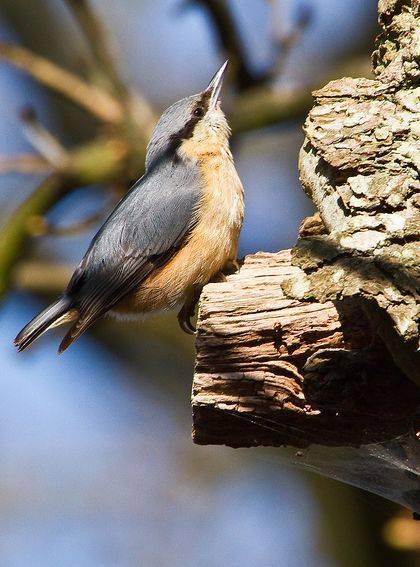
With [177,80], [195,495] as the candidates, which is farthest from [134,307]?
[177,80]

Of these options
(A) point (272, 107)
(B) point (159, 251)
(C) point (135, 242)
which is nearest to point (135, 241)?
(C) point (135, 242)

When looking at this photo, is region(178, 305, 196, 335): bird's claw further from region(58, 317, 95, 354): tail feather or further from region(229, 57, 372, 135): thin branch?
region(229, 57, 372, 135): thin branch

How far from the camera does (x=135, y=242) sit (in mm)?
3746

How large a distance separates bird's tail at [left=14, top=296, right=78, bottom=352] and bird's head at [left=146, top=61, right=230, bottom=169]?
0.82 m

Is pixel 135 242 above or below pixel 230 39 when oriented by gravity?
below

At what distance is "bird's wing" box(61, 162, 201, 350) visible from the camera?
370 centimetres

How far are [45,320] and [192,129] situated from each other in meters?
1.18

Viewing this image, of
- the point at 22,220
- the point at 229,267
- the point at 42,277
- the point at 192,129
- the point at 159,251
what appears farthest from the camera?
the point at 42,277

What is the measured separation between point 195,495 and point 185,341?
2.01 meters

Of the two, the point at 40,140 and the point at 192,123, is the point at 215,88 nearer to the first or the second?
the point at 192,123

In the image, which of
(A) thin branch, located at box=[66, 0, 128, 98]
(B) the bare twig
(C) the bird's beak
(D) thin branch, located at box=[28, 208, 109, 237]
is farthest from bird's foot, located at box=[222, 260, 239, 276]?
(A) thin branch, located at box=[66, 0, 128, 98]

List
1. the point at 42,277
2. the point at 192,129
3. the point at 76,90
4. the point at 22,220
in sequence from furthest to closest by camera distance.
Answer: the point at 42,277 → the point at 76,90 → the point at 22,220 → the point at 192,129

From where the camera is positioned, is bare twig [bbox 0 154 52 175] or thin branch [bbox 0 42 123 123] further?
thin branch [bbox 0 42 123 123]

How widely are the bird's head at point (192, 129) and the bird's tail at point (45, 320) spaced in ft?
2.69
